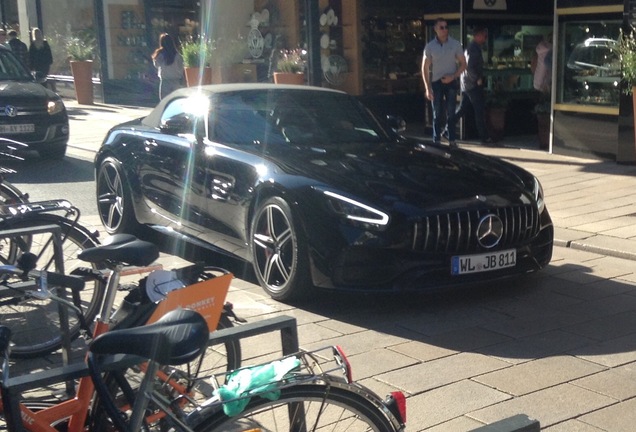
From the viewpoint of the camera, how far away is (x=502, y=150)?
1401 cm

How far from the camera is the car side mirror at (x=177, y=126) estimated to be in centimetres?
781

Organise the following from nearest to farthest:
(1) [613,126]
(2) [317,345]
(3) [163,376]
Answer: (3) [163,376], (2) [317,345], (1) [613,126]

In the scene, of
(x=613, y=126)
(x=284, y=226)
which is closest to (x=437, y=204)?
(x=284, y=226)

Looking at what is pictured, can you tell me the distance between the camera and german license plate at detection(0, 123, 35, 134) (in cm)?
1358

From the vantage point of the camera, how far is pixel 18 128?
1372cm

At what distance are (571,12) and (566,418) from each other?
9588 millimetres

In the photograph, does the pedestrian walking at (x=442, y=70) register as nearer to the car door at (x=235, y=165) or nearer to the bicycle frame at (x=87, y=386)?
the car door at (x=235, y=165)

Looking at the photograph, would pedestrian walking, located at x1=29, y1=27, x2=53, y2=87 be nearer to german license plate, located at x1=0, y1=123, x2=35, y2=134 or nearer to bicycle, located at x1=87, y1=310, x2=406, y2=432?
german license plate, located at x1=0, y1=123, x2=35, y2=134

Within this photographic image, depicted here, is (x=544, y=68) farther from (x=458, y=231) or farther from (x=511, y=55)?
(x=458, y=231)

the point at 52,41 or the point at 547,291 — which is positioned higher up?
the point at 52,41

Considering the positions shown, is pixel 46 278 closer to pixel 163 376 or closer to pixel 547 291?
pixel 163 376

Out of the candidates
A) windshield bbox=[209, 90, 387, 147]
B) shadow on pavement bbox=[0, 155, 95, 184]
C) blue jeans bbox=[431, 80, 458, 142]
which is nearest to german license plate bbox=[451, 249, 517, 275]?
windshield bbox=[209, 90, 387, 147]

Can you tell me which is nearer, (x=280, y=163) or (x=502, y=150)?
(x=280, y=163)

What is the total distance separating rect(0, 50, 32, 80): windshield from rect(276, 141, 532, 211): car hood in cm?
896
